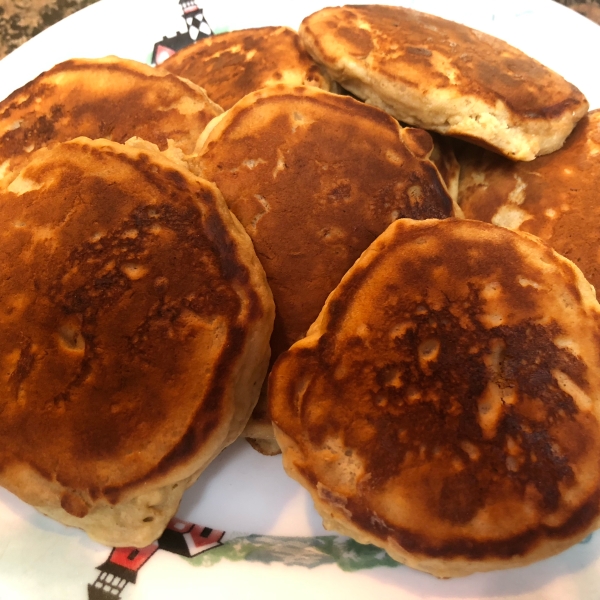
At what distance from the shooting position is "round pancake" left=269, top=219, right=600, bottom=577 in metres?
1.43

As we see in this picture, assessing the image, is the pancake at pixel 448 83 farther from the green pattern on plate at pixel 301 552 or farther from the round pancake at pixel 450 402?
the green pattern on plate at pixel 301 552

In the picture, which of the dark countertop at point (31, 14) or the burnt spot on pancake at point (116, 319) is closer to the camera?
the burnt spot on pancake at point (116, 319)

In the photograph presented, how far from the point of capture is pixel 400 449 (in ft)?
4.84

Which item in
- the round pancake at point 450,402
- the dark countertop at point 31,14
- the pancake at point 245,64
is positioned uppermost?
the dark countertop at point 31,14

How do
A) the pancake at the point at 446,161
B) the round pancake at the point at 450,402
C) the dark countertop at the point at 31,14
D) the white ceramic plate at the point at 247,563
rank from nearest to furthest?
the round pancake at the point at 450,402, the white ceramic plate at the point at 247,563, the pancake at the point at 446,161, the dark countertop at the point at 31,14

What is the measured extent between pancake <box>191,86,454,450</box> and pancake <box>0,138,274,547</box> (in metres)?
0.11

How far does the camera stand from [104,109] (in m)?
2.04

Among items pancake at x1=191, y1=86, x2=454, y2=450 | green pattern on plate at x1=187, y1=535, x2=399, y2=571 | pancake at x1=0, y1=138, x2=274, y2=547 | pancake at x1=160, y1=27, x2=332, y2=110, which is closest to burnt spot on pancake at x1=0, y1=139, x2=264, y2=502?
pancake at x1=0, y1=138, x2=274, y2=547

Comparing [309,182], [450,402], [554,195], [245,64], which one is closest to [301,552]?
[450,402]

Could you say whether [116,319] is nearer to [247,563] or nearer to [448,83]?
[247,563]

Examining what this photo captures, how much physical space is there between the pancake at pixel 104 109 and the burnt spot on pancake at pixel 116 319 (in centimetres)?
30

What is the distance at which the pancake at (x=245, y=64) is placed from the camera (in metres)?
2.22

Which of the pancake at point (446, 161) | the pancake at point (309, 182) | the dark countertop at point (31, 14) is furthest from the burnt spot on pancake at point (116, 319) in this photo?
the dark countertop at point (31, 14)

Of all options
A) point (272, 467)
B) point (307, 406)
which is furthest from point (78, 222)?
point (272, 467)
